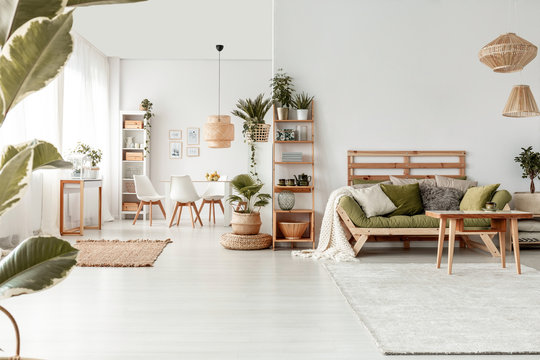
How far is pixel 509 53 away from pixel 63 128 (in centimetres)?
582

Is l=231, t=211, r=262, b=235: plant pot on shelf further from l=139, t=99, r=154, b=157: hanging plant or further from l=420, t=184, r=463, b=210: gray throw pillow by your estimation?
l=139, t=99, r=154, b=157: hanging plant

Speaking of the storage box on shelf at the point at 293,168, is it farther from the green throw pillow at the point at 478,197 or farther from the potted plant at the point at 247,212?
the green throw pillow at the point at 478,197

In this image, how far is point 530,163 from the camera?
5281mm

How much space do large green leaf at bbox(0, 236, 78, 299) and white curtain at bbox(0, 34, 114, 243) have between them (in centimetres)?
471

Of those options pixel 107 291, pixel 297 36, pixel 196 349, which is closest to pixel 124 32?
pixel 297 36

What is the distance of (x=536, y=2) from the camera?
5.48 metres

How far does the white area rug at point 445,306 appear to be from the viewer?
2.23 metres

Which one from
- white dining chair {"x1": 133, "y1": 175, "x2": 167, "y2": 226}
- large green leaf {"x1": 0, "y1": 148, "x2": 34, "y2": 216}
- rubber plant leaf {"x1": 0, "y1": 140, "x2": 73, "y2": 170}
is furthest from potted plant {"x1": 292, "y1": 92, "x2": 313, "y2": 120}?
large green leaf {"x1": 0, "y1": 148, "x2": 34, "y2": 216}

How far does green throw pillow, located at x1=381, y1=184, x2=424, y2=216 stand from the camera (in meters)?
4.91

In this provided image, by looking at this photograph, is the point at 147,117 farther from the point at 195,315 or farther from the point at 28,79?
the point at 28,79

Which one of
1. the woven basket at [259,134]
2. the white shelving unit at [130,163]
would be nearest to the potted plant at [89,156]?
the white shelving unit at [130,163]

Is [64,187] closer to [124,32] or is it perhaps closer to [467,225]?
[124,32]

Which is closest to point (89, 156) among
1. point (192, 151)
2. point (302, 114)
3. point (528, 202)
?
point (192, 151)

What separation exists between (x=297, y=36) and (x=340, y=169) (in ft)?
5.41
